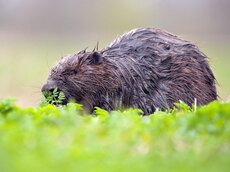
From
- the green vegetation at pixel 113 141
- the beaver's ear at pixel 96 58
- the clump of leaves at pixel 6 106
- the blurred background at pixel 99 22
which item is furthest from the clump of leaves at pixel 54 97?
the blurred background at pixel 99 22

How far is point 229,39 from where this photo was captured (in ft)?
115

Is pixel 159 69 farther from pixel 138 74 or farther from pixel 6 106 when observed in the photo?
pixel 6 106

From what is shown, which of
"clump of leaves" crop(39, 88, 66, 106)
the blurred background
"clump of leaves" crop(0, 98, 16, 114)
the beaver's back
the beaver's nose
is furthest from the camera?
the blurred background

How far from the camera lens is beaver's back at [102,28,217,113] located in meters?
8.70

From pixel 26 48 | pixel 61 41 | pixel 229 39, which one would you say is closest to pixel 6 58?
pixel 26 48

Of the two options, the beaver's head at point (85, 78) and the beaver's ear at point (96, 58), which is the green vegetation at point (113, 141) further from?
the beaver's ear at point (96, 58)

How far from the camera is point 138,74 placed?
8719 millimetres

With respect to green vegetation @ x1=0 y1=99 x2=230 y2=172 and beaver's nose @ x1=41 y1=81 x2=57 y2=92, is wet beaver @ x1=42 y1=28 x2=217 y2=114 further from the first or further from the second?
green vegetation @ x1=0 y1=99 x2=230 y2=172

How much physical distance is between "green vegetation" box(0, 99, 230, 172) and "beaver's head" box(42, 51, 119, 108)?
213 cm

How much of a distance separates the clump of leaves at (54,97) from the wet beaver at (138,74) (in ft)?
0.20

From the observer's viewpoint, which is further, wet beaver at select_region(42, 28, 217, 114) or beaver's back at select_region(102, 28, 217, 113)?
beaver's back at select_region(102, 28, 217, 113)

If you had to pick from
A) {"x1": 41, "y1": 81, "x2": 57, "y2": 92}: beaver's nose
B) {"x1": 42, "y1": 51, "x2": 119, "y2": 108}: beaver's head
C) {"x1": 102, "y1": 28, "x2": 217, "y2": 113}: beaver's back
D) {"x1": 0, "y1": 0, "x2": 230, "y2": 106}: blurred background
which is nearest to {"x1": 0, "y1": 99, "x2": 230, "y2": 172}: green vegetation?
{"x1": 41, "y1": 81, "x2": 57, "y2": 92}: beaver's nose

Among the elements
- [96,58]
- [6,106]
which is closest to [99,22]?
[96,58]

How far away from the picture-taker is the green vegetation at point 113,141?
449 centimetres
